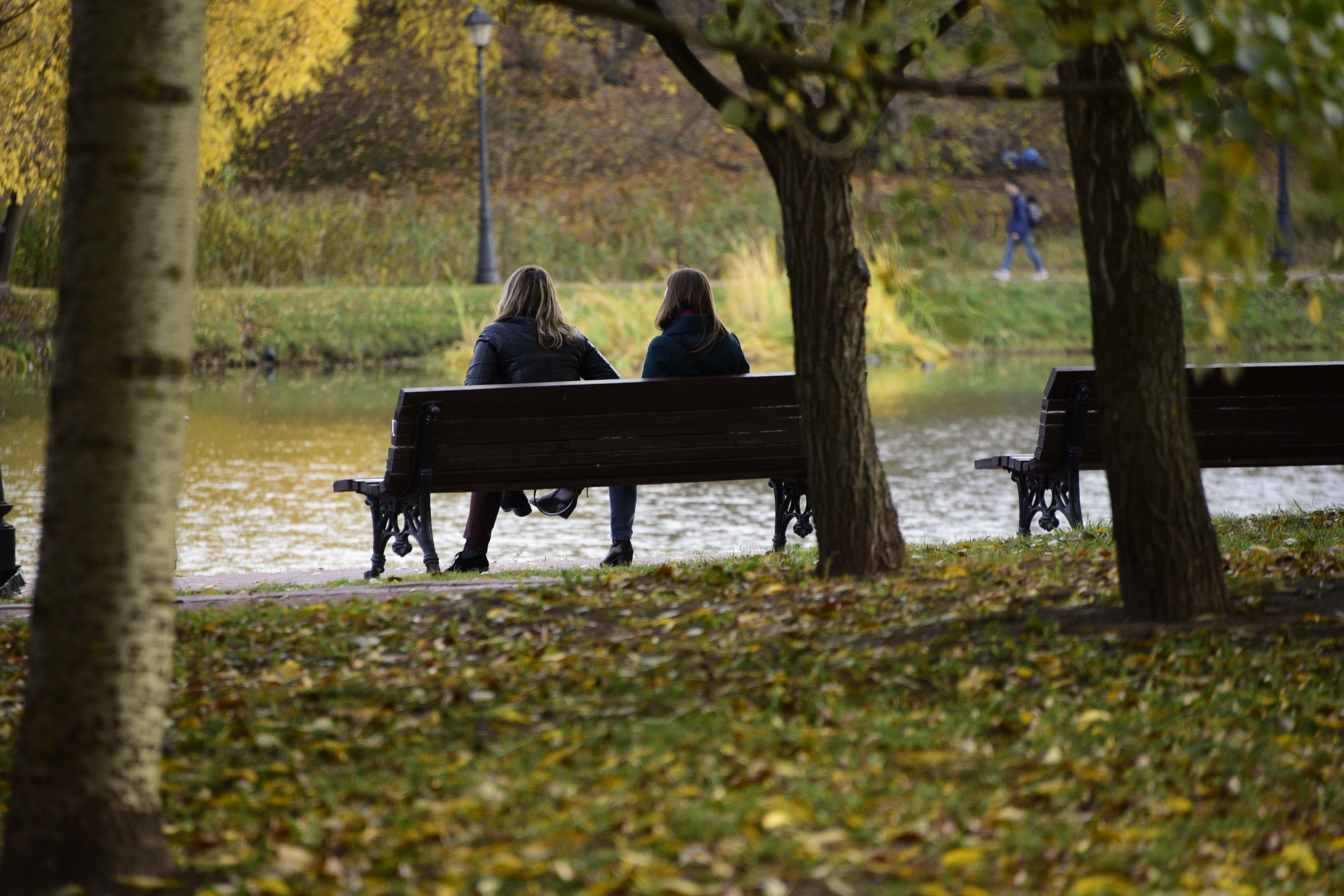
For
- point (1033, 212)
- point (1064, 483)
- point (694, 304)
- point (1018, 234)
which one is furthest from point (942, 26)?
point (1033, 212)

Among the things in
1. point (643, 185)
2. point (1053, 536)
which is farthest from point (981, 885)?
point (643, 185)

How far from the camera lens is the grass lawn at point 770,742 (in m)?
3.24

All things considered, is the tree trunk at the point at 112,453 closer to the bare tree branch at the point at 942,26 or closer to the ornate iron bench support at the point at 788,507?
the bare tree branch at the point at 942,26

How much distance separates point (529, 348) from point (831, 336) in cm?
276

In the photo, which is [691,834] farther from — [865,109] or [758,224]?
[758,224]

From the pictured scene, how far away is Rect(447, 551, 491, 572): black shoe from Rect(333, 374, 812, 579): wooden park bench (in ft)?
1.27

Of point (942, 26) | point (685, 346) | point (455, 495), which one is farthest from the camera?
point (455, 495)

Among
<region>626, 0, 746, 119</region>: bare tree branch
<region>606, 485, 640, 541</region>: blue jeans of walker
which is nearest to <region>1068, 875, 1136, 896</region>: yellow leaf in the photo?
<region>626, 0, 746, 119</region>: bare tree branch

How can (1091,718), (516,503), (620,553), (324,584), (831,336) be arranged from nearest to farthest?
(1091,718), (831,336), (324,584), (620,553), (516,503)

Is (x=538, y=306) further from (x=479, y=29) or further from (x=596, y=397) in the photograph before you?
(x=479, y=29)

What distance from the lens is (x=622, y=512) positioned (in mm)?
7582

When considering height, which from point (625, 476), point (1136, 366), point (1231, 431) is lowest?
point (625, 476)

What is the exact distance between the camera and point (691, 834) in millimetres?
3330

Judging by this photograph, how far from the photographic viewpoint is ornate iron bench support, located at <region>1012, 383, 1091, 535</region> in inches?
288
